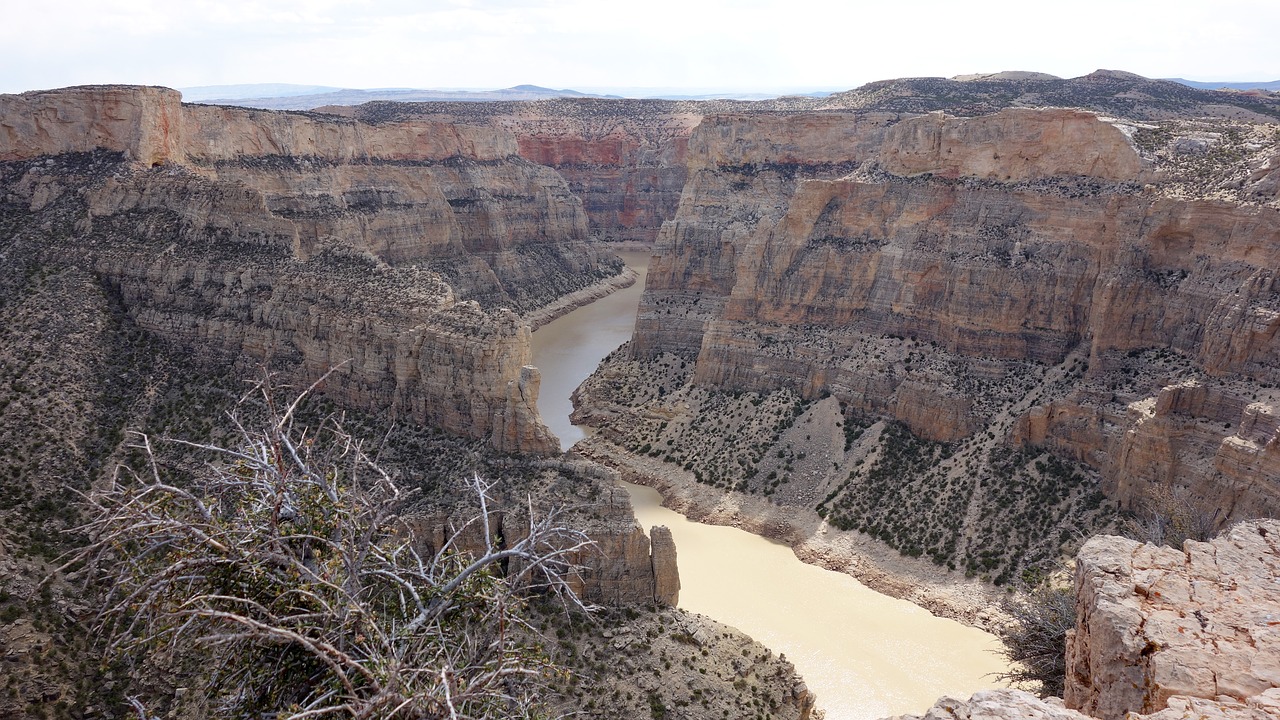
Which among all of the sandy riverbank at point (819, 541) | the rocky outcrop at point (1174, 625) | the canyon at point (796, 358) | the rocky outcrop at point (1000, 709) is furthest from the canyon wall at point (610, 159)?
the rocky outcrop at point (1000, 709)

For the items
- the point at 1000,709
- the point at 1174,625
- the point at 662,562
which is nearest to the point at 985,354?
the point at 662,562

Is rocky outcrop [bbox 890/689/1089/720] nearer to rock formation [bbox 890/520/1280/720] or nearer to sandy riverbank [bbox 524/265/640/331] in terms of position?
rock formation [bbox 890/520/1280/720]

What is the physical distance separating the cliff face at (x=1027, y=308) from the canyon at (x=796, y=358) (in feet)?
0.46

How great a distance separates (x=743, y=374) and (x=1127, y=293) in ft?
64.2

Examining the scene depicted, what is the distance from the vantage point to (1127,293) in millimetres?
36750

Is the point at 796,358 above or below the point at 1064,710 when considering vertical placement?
below

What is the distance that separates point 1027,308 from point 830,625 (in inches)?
687

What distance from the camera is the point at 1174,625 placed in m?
12.0

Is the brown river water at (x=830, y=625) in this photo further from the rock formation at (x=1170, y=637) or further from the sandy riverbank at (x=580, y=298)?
the sandy riverbank at (x=580, y=298)

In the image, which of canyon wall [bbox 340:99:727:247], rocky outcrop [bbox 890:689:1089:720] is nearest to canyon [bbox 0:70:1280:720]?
rocky outcrop [bbox 890:689:1089:720]

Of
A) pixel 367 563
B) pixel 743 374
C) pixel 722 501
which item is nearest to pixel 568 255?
pixel 743 374

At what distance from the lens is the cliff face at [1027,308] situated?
32438 millimetres

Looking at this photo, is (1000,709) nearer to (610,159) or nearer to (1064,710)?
(1064,710)

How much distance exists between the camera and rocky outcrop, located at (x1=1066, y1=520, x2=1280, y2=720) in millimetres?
10961
